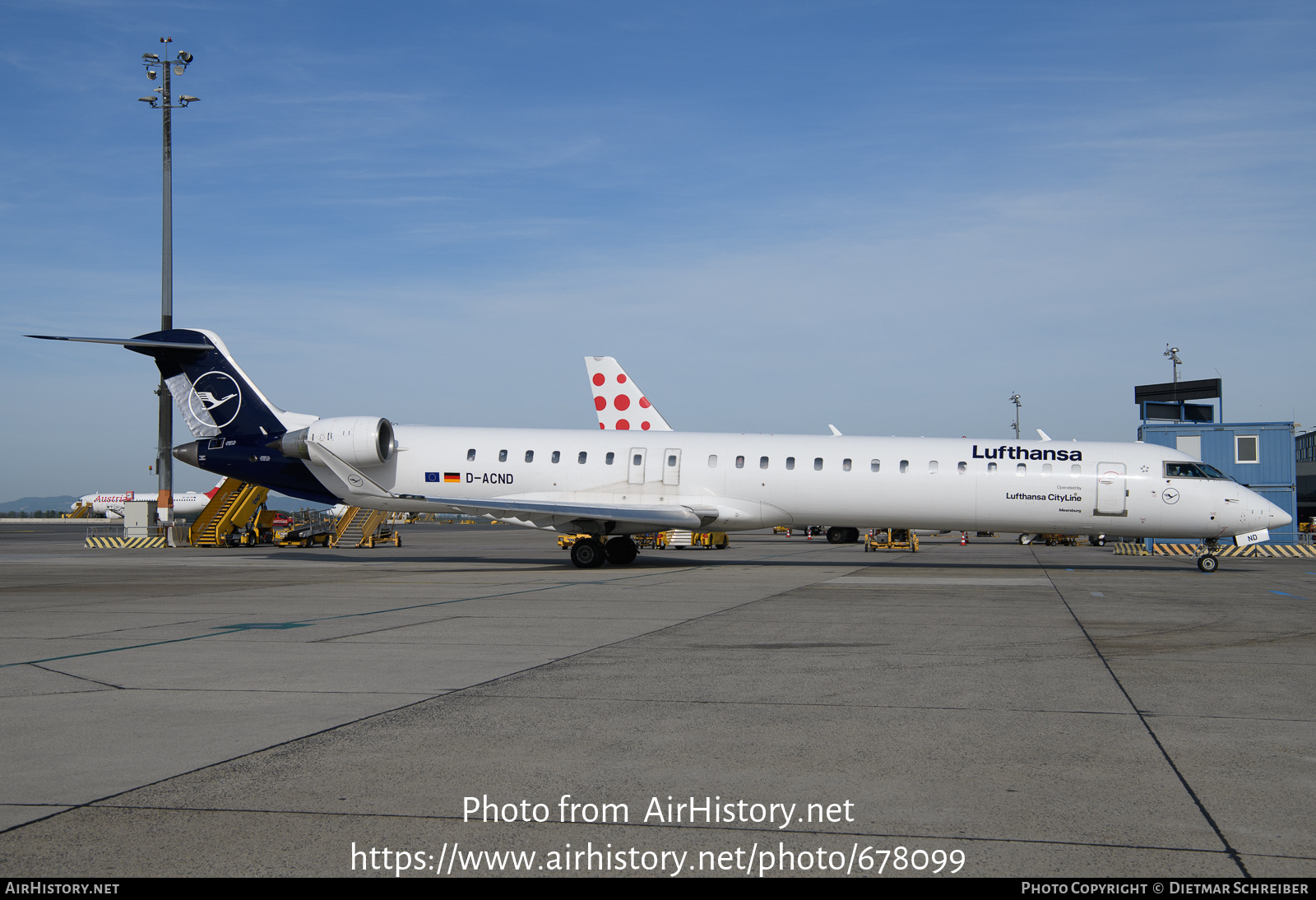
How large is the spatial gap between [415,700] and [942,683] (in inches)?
158

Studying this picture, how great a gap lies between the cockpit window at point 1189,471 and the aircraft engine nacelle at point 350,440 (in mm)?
18404

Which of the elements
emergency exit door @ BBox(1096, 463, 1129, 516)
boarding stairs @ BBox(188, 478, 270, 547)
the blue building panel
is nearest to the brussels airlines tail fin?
boarding stairs @ BBox(188, 478, 270, 547)

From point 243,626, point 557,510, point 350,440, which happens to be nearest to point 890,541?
point 557,510

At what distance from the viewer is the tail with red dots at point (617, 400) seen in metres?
36.3

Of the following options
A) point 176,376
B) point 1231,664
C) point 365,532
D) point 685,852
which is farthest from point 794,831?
point 365,532

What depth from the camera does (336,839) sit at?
3943 millimetres

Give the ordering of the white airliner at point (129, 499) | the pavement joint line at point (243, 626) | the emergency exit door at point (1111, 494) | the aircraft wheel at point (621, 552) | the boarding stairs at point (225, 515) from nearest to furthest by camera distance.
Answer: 1. the pavement joint line at point (243, 626)
2. the emergency exit door at point (1111, 494)
3. the aircraft wheel at point (621, 552)
4. the boarding stairs at point (225, 515)
5. the white airliner at point (129, 499)

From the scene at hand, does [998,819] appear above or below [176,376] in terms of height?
below

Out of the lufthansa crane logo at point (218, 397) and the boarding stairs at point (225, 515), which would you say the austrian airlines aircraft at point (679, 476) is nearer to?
the lufthansa crane logo at point (218, 397)

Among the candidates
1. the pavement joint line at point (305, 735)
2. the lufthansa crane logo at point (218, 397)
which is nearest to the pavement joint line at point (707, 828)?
the pavement joint line at point (305, 735)

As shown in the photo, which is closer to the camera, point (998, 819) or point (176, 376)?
point (998, 819)

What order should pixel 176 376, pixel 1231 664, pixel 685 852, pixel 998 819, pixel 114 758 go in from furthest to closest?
pixel 176 376 < pixel 1231 664 < pixel 114 758 < pixel 998 819 < pixel 685 852

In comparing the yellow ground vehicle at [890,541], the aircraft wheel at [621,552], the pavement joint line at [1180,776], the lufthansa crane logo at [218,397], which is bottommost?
the yellow ground vehicle at [890,541]
